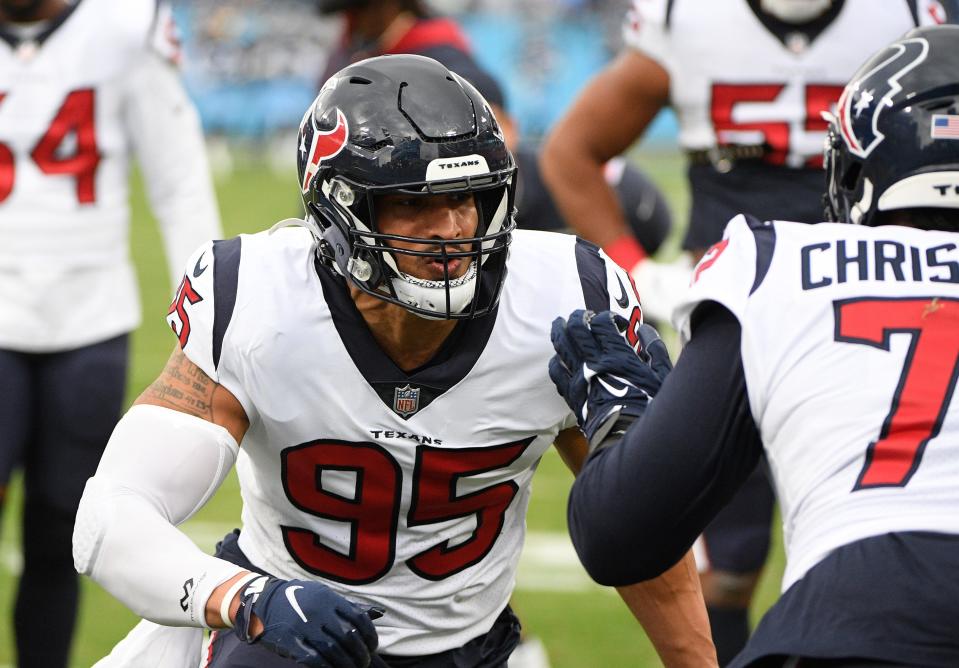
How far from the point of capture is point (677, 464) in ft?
6.84

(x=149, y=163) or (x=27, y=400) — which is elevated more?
(x=149, y=163)

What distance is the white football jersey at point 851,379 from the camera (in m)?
2.00

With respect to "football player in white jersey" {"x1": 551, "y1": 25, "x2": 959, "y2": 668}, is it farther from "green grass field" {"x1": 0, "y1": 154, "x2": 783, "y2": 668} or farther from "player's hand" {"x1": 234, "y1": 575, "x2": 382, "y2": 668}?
"green grass field" {"x1": 0, "y1": 154, "x2": 783, "y2": 668}

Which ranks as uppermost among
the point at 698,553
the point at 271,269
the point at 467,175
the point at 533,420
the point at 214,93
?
the point at 467,175

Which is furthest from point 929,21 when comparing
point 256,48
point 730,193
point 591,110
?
point 256,48

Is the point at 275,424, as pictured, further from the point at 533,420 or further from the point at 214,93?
the point at 214,93

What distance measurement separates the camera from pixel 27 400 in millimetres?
4047

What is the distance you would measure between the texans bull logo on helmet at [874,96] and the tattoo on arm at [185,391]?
1.15m

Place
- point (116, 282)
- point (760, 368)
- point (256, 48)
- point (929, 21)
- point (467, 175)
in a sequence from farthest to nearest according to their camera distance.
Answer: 1. point (256, 48)
2. point (116, 282)
3. point (929, 21)
4. point (467, 175)
5. point (760, 368)

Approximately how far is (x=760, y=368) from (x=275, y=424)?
3.26ft

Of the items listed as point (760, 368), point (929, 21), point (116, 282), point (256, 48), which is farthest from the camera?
point (256, 48)

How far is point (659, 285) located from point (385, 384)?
4.71ft

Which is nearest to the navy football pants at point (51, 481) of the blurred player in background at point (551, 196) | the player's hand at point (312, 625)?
the blurred player in background at point (551, 196)

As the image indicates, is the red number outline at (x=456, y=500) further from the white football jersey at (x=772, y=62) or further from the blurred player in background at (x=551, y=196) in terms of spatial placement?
the blurred player in background at (x=551, y=196)
